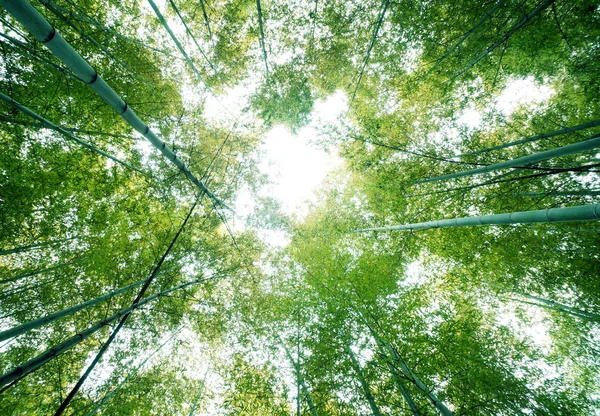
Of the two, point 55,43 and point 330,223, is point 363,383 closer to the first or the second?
point 330,223

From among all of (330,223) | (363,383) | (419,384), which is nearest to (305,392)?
(363,383)

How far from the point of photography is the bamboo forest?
4.09m

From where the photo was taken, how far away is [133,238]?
5512mm

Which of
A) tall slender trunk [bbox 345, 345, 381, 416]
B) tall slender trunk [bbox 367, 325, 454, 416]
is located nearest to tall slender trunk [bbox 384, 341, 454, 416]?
tall slender trunk [bbox 367, 325, 454, 416]

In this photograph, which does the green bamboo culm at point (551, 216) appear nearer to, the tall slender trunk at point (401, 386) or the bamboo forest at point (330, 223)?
the bamboo forest at point (330, 223)

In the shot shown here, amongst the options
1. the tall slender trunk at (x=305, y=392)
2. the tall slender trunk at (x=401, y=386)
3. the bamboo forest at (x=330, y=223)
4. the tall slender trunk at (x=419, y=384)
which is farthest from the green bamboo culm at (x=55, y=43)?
the tall slender trunk at (x=305, y=392)

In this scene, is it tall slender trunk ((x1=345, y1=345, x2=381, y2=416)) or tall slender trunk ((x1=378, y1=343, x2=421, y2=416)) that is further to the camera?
tall slender trunk ((x1=345, y1=345, x2=381, y2=416))

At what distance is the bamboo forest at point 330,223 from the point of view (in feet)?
13.4

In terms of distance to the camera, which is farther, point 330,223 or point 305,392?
point 330,223

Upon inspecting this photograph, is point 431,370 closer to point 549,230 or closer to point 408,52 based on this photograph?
point 549,230

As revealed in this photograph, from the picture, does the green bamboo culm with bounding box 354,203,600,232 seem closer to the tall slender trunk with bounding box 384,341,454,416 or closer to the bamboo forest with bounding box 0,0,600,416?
the bamboo forest with bounding box 0,0,600,416

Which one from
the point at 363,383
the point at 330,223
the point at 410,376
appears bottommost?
the point at 363,383

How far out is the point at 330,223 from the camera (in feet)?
21.7

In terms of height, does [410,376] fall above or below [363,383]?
above
